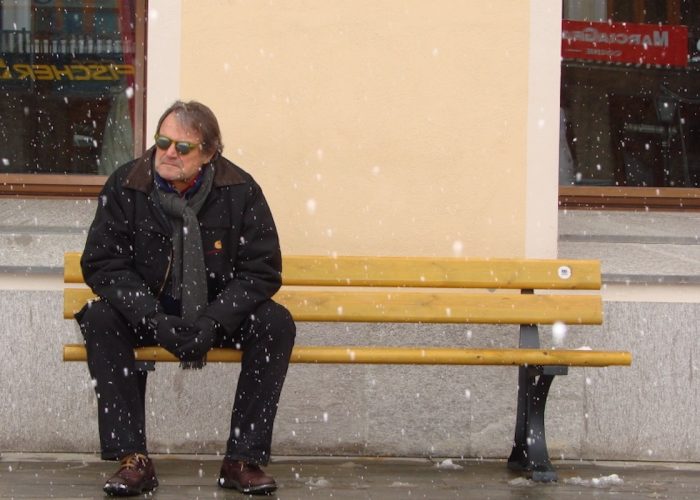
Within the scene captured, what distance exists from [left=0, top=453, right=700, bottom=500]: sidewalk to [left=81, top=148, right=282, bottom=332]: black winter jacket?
758 mm

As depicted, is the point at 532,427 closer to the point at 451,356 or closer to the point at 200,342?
the point at 451,356

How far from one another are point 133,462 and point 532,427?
1673 mm

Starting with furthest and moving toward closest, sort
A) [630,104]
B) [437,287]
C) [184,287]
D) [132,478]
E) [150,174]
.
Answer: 1. [630,104]
2. [437,287]
3. [150,174]
4. [184,287]
5. [132,478]

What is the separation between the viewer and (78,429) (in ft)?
20.7

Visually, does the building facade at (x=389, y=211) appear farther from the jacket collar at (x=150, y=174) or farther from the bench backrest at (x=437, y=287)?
the jacket collar at (x=150, y=174)

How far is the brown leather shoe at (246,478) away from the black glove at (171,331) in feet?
1.58

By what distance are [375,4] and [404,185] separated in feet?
2.75

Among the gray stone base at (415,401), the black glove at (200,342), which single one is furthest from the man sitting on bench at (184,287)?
the gray stone base at (415,401)

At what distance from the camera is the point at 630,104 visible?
7.06 meters

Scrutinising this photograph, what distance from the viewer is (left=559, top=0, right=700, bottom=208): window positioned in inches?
275

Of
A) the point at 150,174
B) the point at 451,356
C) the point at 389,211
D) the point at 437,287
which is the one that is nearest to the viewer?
the point at 150,174

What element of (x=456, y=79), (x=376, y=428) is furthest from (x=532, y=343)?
(x=456, y=79)

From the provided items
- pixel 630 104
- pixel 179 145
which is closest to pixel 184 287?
pixel 179 145

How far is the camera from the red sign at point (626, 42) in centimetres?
698
